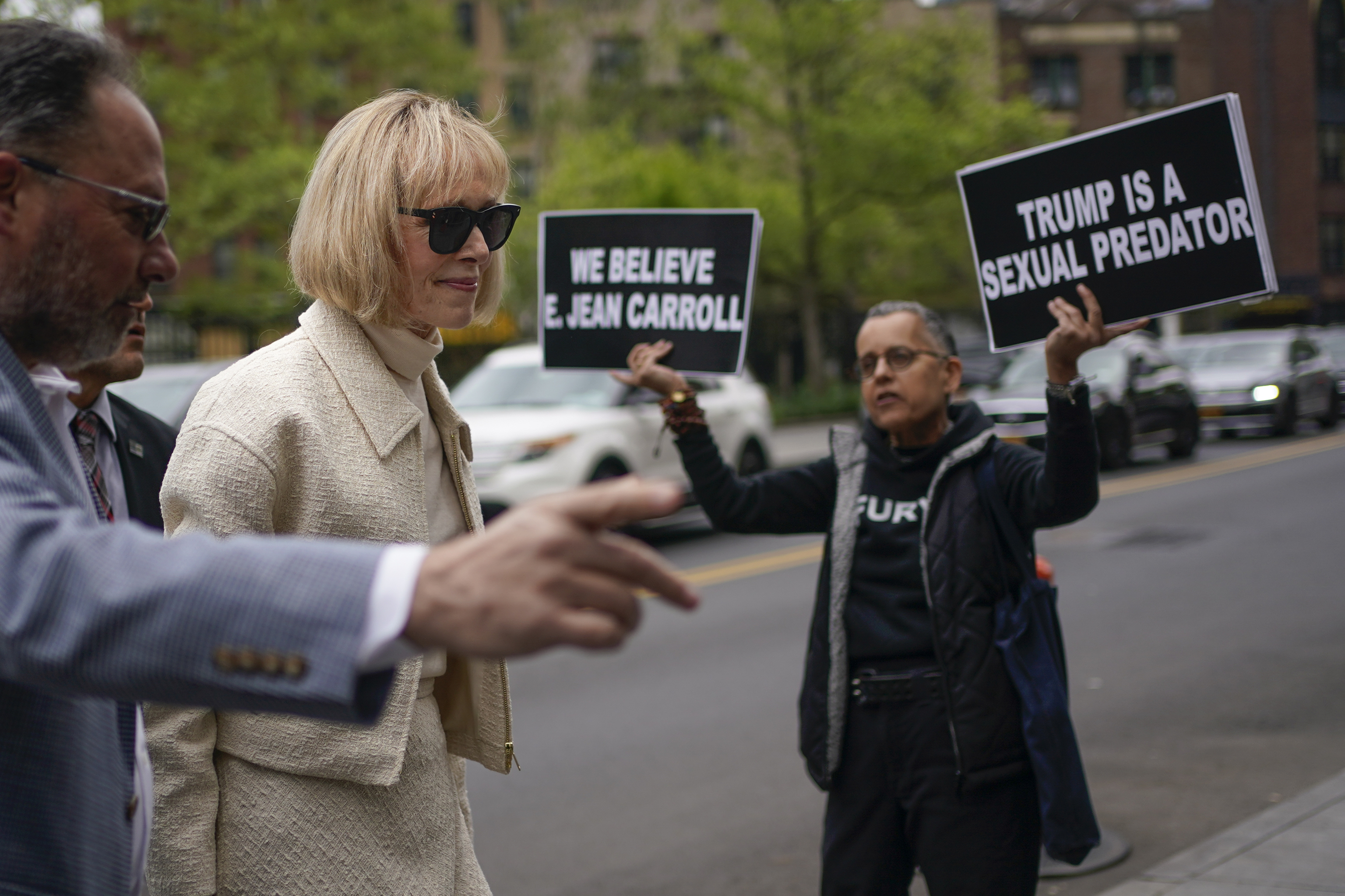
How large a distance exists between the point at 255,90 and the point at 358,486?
26.7 meters

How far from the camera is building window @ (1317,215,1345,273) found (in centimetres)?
773

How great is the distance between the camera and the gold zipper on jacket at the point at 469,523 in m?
2.40

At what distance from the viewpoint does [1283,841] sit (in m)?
4.53

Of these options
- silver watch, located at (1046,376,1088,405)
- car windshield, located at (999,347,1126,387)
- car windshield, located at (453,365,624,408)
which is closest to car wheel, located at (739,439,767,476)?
car windshield, located at (453,365,624,408)

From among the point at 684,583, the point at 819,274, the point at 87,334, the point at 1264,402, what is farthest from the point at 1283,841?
the point at 819,274

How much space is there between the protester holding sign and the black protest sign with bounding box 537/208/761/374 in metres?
0.46

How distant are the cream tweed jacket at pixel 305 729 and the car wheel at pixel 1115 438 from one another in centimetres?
1527

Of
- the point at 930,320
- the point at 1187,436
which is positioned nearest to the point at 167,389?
the point at 930,320

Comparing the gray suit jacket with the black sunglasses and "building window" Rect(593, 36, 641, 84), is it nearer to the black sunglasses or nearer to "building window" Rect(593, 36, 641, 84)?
the black sunglasses

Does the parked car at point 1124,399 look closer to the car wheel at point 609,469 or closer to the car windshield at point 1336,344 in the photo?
the car windshield at point 1336,344

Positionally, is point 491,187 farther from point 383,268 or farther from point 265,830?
point 265,830

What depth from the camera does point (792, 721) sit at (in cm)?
682

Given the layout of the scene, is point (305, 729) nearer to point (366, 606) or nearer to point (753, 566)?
point (366, 606)

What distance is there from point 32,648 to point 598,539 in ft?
1.53
